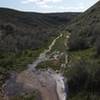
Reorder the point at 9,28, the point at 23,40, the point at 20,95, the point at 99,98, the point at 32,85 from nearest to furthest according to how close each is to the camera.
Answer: the point at 99,98 → the point at 20,95 → the point at 32,85 → the point at 23,40 → the point at 9,28

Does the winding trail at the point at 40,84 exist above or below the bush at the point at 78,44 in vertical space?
below

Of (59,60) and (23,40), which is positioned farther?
(23,40)

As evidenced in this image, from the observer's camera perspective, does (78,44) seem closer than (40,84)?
No

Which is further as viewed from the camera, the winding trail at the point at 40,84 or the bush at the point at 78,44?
the bush at the point at 78,44

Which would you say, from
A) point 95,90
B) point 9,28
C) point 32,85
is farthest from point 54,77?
point 9,28

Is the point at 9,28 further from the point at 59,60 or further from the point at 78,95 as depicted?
the point at 78,95

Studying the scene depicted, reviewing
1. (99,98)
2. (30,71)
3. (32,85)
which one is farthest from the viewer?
(30,71)

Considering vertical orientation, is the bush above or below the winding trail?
above

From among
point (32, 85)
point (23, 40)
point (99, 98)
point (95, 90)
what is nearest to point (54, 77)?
point (32, 85)
